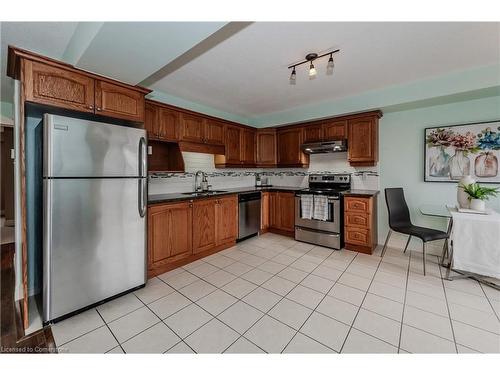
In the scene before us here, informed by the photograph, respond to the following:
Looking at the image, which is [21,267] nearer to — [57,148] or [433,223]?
[57,148]

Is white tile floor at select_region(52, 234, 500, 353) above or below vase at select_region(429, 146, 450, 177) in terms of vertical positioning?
below

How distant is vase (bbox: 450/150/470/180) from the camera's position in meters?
2.93

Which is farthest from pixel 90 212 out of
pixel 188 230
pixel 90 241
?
pixel 188 230

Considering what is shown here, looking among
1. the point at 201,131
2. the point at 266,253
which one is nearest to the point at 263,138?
the point at 201,131

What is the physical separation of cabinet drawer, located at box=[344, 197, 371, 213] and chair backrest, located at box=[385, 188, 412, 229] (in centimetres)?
26

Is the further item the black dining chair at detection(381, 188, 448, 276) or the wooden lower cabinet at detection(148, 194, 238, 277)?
the black dining chair at detection(381, 188, 448, 276)

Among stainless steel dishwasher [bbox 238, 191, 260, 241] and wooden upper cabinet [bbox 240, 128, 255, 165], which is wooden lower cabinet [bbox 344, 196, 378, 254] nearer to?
stainless steel dishwasher [bbox 238, 191, 260, 241]

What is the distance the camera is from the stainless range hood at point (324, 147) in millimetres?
3664

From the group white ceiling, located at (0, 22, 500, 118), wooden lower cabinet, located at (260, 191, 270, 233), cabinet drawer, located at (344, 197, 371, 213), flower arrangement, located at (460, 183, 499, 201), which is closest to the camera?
white ceiling, located at (0, 22, 500, 118)

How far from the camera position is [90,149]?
1.86 m

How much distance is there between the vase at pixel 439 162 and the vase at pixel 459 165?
0.17ft

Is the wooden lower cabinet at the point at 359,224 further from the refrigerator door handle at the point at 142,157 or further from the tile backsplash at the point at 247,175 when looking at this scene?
the refrigerator door handle at the point at 142,157

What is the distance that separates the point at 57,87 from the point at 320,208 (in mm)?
3505

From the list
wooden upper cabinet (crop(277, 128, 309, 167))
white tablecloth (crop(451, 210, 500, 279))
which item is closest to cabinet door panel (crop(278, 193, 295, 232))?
wooden upper cabinet (crop(277, 128, 309, 167))
